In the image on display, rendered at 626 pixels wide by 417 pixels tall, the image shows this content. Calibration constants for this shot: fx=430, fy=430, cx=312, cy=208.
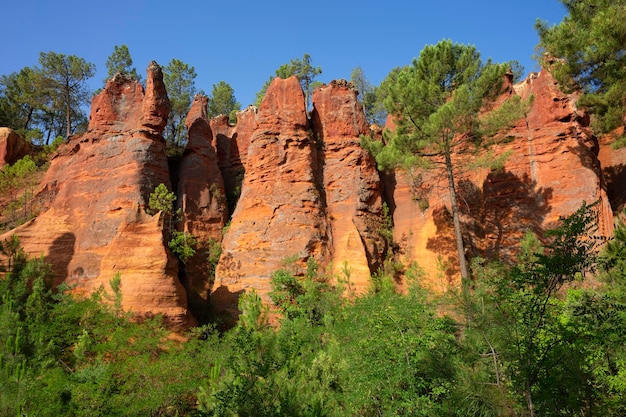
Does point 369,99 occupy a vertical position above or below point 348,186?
above

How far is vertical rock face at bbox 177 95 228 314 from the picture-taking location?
2306 cm

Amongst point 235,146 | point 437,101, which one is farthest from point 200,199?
point 437,101

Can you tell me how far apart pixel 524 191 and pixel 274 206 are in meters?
12.6

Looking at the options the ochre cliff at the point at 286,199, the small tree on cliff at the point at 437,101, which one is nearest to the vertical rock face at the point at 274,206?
the ochre cliff at the point at 286,199

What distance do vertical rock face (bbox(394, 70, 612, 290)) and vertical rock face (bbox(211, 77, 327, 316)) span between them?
18.7ft

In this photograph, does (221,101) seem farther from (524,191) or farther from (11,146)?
(524,191)

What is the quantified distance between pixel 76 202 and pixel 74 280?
15.4ft

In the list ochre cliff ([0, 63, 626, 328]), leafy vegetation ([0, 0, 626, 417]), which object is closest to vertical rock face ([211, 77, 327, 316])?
ochre cliff ([0, 63, 626, 328])

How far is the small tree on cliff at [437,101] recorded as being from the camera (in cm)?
1784

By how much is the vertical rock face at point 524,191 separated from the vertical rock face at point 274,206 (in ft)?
18.7

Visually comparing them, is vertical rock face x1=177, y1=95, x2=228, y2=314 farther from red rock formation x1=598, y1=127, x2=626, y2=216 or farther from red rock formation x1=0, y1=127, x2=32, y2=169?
red rock formation x1=598, y1=127, x2=626, y2=216

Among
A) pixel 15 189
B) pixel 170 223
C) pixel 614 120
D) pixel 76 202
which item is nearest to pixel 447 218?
pixel 614 120

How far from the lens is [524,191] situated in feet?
68.9

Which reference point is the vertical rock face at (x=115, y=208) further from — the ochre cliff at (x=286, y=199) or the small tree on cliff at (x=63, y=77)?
the small tree on cliff at (x=63, y=77)
